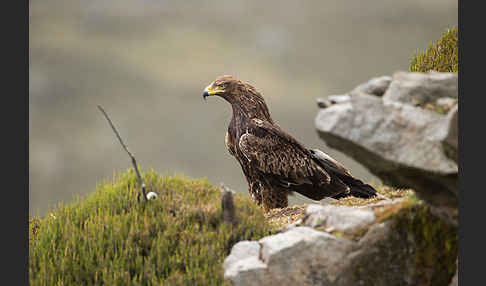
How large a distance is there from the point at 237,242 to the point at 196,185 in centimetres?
104

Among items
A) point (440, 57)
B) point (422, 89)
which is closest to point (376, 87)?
point (422, 89)

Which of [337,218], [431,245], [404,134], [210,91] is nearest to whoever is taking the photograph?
[404,134]

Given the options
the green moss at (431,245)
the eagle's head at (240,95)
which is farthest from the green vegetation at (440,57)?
the green moss at (431,245)

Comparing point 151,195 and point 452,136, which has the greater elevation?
point 452,136

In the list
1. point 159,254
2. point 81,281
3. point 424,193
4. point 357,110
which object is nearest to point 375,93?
point 357,110

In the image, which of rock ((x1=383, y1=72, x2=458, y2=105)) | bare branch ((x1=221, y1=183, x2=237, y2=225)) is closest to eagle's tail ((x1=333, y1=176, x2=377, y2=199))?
bare branch ((x1=221, y1=183, x2=237, y2=225))

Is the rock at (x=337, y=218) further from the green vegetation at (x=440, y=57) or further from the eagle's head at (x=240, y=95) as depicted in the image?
the green vegetation at (x=440, y=57)

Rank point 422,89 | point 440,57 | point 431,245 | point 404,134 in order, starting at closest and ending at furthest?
point 404,134
point 422,89
point 431,245
point 440,57

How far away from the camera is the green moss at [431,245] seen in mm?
4543

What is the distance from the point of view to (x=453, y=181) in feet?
13.6

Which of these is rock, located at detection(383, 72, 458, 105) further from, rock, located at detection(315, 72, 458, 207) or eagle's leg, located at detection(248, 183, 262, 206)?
eagle's leg, located at detection(248, 183, 262, 206)

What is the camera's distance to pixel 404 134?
13.8ft

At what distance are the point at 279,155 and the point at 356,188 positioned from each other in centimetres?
122

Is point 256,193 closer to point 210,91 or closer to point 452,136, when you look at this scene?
point 210,91
